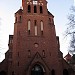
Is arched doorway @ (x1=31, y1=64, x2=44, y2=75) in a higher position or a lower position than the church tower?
lower

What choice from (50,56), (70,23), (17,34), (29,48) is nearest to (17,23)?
(17,34)

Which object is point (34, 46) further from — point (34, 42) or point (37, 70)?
point (37, 70)

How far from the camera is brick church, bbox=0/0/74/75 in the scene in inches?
1523

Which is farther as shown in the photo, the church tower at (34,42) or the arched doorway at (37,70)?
the arched doorway at (37,70)

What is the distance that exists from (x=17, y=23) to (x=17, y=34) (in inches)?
88.3

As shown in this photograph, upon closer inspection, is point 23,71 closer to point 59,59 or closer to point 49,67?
point 49,67

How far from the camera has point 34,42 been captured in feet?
132

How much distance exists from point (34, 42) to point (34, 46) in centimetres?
76

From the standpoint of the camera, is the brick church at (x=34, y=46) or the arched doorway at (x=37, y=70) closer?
the brick church at (x=34, y=46)

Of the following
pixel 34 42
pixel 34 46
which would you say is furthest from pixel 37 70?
pixel 34 42

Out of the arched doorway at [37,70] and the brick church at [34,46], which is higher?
the brick church at [34,46]

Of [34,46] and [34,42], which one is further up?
[34,42]

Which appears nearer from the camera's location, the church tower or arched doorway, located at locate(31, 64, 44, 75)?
the church tower

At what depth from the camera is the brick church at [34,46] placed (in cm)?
3869
